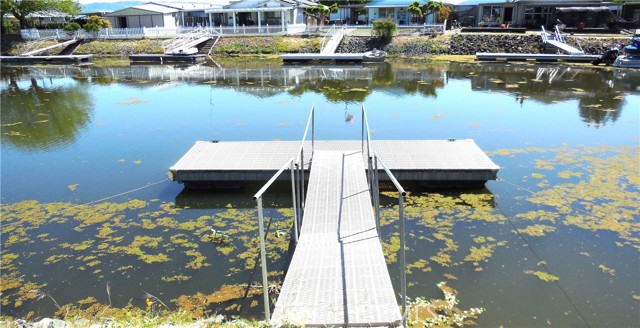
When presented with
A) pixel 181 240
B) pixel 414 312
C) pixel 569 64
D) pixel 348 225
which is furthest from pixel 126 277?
pixel 569 64

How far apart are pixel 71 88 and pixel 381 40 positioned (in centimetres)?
2147

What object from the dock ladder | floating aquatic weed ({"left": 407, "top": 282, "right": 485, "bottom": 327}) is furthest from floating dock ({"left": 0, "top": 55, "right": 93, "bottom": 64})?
floating aquatic weed ({"left": 407, "top": 282, "right": 485, "bottom": 327})

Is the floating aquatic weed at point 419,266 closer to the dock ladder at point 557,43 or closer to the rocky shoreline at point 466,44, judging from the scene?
the dock ladder at point 557,43

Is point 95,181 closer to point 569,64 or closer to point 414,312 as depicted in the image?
point 414,312

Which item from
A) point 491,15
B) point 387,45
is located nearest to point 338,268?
point 387,45

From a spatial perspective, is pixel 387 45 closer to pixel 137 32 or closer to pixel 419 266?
pixel 137 32

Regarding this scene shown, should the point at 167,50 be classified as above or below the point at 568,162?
above

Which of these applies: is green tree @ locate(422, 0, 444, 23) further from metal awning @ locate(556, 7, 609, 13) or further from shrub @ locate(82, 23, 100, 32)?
shrub @ locate(82, 23, 100, 32)

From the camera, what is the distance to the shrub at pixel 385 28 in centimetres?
3456

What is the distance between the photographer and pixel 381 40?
115ft

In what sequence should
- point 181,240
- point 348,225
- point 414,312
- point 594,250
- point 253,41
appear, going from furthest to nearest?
point 253,41, point 181,240, point 594,250, point 348,225, point 414,312

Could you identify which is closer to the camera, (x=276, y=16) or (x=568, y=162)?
(x=568, y=162)

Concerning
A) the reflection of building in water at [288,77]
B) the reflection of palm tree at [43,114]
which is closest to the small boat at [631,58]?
the reflection of building in water at [288,77]

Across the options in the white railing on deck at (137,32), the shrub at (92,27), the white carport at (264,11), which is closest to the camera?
the white railing on deck at (137,32)
